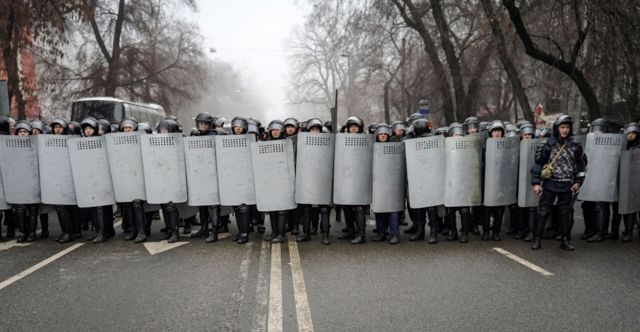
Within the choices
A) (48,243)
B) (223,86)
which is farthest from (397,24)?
(223,86)

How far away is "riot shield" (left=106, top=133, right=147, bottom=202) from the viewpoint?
7.16 m

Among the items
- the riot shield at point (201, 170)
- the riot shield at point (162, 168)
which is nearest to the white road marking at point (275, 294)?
the riot shield at point (201, 170)

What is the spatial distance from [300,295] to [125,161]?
3.87m

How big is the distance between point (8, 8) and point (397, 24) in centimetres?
1310

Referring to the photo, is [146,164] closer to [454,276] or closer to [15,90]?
[454,276]

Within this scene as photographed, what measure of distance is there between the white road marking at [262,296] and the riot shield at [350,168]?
1389 mm

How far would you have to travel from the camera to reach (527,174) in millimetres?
7168

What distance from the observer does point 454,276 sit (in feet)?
17.6

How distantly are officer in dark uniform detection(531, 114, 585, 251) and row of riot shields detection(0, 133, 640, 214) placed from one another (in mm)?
516

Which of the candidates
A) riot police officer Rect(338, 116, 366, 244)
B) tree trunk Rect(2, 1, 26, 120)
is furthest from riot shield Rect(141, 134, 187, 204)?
tree trunk Rect(2, 1, 26, 120)

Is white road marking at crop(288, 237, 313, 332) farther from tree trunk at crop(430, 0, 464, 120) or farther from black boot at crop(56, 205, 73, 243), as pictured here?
tree trunk at crop(430, 0, 464, 120)

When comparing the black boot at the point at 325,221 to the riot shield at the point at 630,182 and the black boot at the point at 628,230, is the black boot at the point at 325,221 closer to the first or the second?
the riot shield at the point at 630,182

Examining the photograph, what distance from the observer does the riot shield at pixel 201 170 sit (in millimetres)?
7137

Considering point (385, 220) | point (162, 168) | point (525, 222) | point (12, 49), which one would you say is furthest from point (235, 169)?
point (12, 49)
